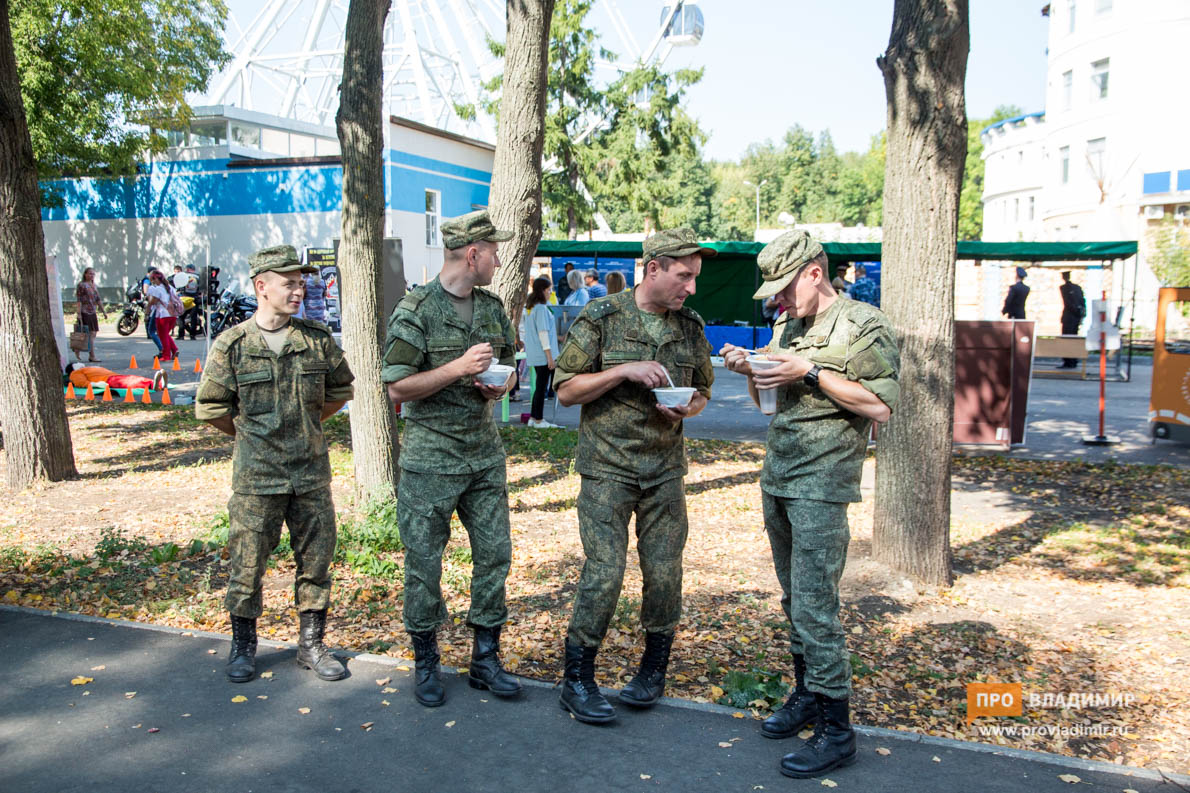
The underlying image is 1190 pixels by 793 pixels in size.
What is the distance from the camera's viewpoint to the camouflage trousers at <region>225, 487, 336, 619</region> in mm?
4520

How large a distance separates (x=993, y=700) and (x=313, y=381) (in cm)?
350

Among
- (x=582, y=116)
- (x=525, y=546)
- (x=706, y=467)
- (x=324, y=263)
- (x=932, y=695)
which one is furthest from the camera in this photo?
(x=582, y=116)

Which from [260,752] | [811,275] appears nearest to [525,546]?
[260,752]

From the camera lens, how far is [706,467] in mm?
Answer: 10250

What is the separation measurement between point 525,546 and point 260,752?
133 inches

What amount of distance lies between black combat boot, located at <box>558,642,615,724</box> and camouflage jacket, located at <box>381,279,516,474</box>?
945mm

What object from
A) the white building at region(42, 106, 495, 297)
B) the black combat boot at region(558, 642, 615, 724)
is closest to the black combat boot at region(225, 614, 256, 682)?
the black combat boot at region(558, 642, 615, 724)

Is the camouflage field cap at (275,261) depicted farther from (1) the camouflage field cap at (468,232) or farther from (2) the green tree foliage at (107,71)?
(2) the green tree foliage at (107,71)

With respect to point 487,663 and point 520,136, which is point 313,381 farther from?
point 520,136

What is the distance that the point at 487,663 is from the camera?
4.48 m

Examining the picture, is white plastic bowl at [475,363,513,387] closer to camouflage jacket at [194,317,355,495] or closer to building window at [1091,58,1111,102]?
camouflage jacket at [194,317,355,495]

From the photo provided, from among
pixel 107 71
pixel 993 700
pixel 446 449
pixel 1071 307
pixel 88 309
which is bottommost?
pixel 993 700

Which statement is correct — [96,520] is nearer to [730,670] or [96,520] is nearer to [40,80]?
[730,670]

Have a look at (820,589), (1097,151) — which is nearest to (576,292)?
(820,589)
